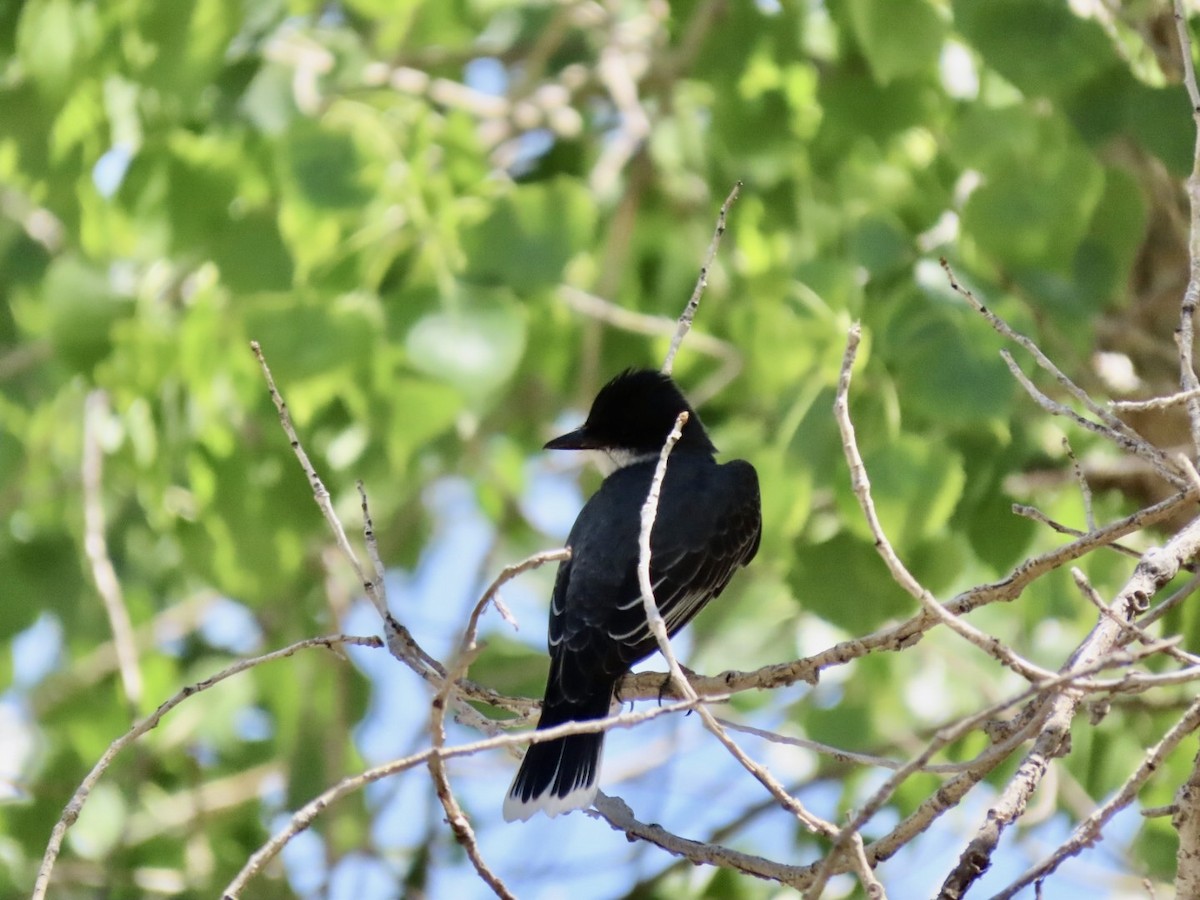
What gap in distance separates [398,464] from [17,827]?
239cm

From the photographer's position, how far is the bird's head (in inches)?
197

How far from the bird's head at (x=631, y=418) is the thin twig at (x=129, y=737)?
237 centimetres

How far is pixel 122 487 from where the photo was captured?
5.98 m

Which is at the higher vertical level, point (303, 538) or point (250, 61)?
point (250, 61)

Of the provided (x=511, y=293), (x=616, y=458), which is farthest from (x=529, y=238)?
(x=616, y=458)

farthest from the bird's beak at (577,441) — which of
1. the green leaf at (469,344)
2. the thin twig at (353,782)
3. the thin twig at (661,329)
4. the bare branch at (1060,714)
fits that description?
the thin twig at (353,782)

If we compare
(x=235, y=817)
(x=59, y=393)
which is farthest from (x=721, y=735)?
(x=235, y=817)

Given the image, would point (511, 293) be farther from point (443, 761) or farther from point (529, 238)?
point (443, 761)

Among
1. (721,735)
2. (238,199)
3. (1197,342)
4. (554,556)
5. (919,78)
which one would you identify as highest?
(919,78)

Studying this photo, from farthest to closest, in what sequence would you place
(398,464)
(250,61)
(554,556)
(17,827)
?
(17,827)
(250,61)
(398,464)
(554,556)

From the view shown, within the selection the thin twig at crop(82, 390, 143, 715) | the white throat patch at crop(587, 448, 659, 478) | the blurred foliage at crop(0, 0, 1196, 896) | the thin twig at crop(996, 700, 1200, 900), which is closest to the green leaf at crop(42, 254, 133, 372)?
the blurred foliage at crop(0, 0, 1196, 896)

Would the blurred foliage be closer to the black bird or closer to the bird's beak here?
the black bird

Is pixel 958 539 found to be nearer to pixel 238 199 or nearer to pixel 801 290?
pixel 801 290

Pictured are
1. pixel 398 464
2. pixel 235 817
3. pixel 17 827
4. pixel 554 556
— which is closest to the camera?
pixel 554 556
